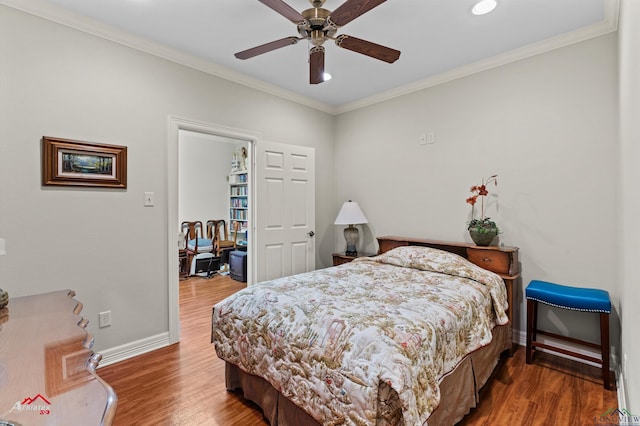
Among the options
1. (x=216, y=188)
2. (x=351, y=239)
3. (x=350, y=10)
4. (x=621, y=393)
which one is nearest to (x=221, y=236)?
(x=216, y=188)

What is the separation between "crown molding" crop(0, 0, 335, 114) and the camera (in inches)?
85.1

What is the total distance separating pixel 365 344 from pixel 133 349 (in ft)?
7.38

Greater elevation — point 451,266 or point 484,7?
point 484,7

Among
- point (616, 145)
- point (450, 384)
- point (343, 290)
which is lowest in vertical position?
point (450, 384)

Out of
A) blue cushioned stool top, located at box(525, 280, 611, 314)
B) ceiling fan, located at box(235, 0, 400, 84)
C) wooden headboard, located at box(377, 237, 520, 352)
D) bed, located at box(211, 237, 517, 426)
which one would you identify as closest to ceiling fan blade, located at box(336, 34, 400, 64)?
ceiling fan, located at box(235, 0, 400, 84)

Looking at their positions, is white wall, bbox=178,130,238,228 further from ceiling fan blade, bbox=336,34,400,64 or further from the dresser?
the dresser

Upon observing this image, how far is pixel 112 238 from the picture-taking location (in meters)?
2.52

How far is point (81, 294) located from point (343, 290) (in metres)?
2.02

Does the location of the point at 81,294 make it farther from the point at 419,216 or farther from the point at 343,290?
the point at 419,216

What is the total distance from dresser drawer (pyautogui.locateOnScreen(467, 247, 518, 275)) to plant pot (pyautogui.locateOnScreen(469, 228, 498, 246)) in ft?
0.25

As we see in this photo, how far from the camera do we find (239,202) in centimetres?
668

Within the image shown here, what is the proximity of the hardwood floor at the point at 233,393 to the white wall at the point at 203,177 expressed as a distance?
13.7 feet

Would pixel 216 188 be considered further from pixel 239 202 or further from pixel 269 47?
pixel 269 47

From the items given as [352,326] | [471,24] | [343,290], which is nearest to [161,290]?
[343,290]
